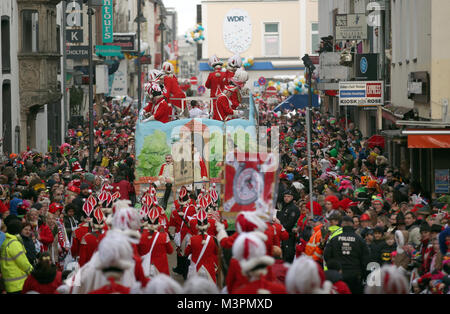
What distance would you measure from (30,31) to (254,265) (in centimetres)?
2800

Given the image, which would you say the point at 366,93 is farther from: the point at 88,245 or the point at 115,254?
the point at 115,254

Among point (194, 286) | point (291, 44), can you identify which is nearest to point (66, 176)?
point (194, 286)

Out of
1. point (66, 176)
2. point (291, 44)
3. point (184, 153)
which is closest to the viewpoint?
point (184, 153)

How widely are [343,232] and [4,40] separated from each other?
2182 cm

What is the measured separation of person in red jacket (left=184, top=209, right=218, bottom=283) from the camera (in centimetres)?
1330

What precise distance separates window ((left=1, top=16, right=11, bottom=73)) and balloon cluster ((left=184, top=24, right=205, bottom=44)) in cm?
4714

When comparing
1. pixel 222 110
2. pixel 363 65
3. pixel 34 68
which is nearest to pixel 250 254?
pixel 222 110

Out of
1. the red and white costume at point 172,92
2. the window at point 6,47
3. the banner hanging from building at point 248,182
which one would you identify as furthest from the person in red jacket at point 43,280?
the window at point 6,47

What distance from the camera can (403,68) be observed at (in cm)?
2486

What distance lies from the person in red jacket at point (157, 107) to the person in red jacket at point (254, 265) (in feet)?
40.4

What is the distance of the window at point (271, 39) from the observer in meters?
81.9

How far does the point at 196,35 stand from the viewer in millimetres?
78312

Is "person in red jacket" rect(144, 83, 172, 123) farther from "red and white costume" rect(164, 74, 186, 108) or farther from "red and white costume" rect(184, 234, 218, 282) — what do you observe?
"red and white costume" rect(184, 234, 218, 282)
